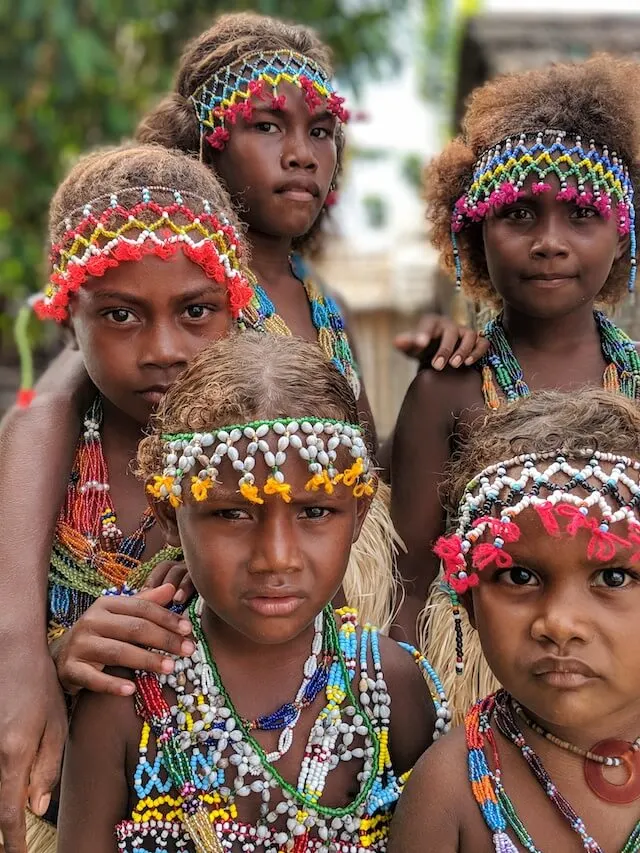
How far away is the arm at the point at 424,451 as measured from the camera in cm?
246

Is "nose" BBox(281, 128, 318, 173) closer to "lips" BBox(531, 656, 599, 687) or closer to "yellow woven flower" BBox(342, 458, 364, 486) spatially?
"yellow woven flower" BBox(342, 458, 364, 486)

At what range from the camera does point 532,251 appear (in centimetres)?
241

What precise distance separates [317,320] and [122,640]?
115cm

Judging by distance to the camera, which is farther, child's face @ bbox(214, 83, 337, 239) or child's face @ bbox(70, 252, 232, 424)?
child's face @ bbox(214, 83, 337, 239)

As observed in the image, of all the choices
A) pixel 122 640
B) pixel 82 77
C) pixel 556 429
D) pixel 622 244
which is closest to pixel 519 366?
pixel 622 244

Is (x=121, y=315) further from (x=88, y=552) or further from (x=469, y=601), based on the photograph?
(x=469, y=601)

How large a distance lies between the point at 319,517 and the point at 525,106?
1.16m

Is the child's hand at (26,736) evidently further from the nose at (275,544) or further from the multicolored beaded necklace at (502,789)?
the multicolored beaded necklace at (502,789)

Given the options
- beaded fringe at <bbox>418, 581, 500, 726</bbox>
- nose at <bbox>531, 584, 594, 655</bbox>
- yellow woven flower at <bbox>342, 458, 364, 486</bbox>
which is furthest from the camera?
beaded fringe at <bbox>418, 581, 500, 726</bbox>

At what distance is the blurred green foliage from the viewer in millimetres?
5340

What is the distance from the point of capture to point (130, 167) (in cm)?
227

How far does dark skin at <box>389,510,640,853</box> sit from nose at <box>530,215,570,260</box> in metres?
0.88

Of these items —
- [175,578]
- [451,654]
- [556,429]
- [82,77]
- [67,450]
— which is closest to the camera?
[556,429]

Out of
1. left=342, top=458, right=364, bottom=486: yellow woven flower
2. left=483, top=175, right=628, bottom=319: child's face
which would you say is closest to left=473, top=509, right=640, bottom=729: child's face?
left=342, top=458, right=364, bottom=486: yellow woven flower
